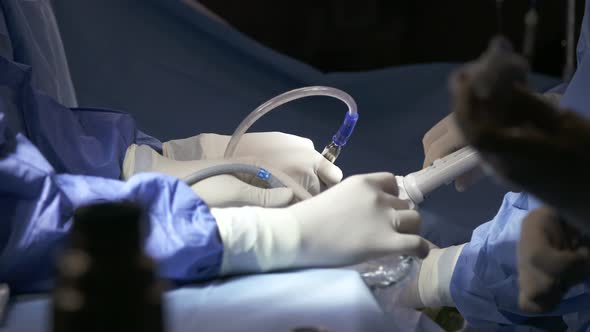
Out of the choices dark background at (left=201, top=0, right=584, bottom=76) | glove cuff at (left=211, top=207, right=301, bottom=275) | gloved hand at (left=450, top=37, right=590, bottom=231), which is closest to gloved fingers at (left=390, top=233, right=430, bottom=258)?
glove cuff at (left=211, top=207, right=301, bottom=275)

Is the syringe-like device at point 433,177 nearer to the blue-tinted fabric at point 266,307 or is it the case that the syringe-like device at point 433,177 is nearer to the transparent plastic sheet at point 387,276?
A: the transparent plastic sheet at point 387,276

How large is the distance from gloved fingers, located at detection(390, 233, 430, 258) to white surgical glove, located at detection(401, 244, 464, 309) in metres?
0.31

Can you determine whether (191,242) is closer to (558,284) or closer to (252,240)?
(252,240)

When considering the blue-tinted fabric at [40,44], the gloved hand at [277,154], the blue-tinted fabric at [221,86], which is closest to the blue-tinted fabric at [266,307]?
the gloved hand at [277,154]

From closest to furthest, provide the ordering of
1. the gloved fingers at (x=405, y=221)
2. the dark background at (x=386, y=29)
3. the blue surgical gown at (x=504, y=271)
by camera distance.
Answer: the gloved fingers at (x=405, y=221) → the blue surgical gown at (x=504, y=271) → the dark background at (x=386, y=29)

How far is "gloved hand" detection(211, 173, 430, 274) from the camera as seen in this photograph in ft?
3.20

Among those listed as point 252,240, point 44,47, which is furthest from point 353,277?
point 44,47

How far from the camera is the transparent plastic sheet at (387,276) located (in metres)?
1.04

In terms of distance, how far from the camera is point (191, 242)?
938mm

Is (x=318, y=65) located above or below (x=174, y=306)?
below

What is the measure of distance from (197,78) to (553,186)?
5.42ft

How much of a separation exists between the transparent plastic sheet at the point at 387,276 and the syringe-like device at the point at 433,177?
180 mm

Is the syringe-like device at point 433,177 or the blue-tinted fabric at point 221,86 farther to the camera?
the blue-tinted fabric at point 221,86

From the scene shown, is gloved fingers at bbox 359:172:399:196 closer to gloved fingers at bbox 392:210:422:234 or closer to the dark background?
gloved fingers at bbox 392:210:422:234
